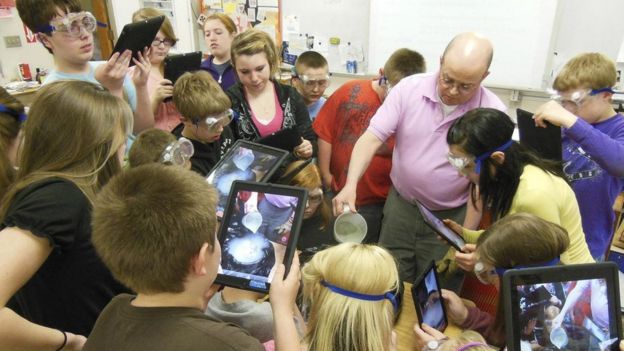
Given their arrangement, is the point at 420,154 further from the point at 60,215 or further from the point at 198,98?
the point at 60,215

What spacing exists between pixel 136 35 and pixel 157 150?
2.27ft

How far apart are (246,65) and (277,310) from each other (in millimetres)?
1634

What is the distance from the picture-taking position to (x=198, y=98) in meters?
2.13

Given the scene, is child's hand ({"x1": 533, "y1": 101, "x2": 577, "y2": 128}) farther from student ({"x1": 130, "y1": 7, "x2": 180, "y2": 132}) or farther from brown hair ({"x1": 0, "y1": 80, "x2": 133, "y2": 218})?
student ({"x1": 130, "y1": 7, "x2": 180, "y2": 132})

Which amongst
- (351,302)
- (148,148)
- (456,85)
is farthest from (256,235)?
(456,85)

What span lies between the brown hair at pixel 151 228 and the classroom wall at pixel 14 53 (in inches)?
204

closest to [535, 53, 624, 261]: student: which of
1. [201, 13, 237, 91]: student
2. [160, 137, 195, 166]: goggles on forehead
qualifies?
[160, 137, 195, 166]: goggles on forehead

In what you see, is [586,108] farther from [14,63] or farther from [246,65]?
[14,63]

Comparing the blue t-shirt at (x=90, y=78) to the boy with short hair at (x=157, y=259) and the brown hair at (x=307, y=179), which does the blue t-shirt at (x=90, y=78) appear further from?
the boy with short hair at (x=157, y=259)

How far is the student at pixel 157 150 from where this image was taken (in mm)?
1780

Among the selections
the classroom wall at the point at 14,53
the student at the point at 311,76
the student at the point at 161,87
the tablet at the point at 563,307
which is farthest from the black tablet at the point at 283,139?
the classroom wall at the point at 14,53

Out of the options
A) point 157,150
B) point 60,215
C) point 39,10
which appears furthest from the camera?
point 39,10

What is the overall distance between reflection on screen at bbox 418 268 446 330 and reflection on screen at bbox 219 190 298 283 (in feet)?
1.72

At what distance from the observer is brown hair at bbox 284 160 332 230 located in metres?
2.07
